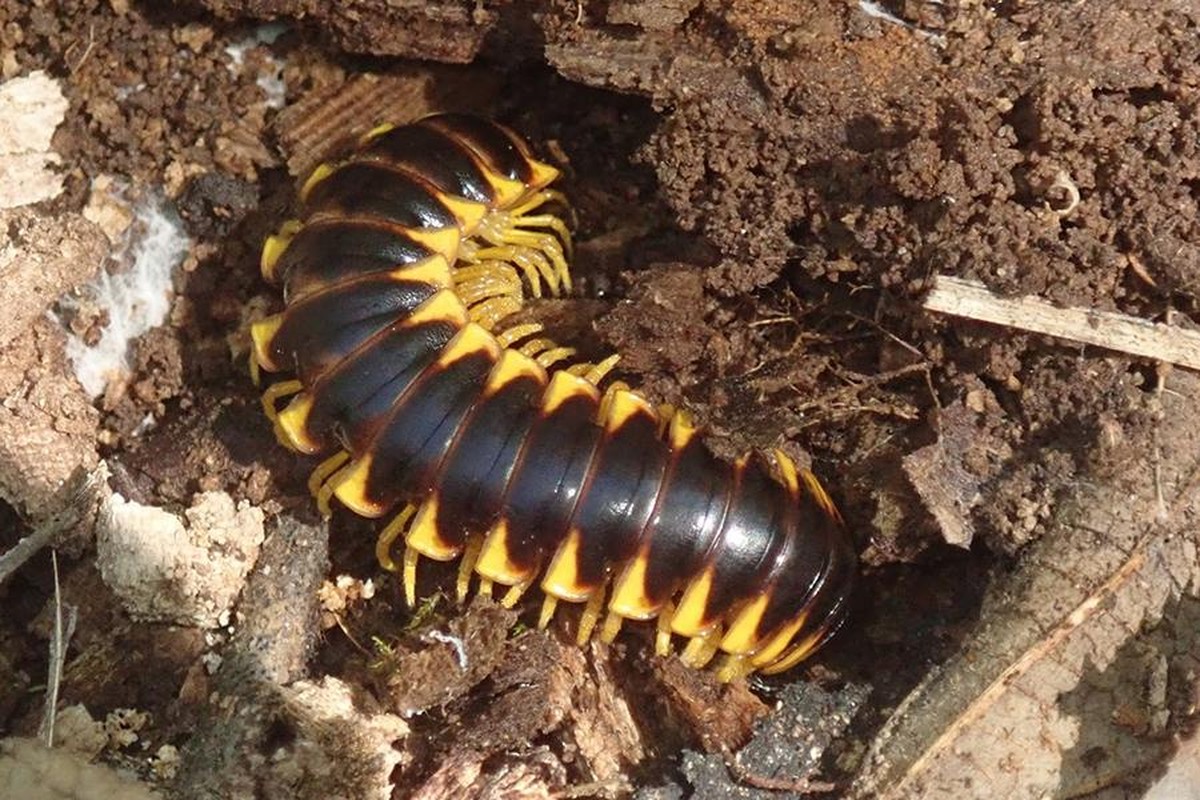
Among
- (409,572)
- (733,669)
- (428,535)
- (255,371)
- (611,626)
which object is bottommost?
(733,669)

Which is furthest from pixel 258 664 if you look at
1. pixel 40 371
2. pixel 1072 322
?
pixel 1072 322

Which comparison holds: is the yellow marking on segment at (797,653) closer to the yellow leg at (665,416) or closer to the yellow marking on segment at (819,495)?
the yellow marking on segment at (819,495)

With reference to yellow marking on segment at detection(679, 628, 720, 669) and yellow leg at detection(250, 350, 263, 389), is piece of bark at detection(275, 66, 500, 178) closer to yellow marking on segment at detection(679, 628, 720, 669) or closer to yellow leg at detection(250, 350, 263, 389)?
yellow leg at detection(250, 350, 263, 389)

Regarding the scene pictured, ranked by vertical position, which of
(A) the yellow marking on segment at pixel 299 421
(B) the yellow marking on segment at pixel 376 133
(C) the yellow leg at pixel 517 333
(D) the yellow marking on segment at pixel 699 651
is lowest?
(D) the yellow marking on segment at pixel 699 651

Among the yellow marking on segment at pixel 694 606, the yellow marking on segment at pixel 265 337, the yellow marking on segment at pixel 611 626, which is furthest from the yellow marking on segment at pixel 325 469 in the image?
the yellow marking on segment at pixel 694 606

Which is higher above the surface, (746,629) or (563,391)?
(563,391)

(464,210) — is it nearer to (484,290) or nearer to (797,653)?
(484,290)
